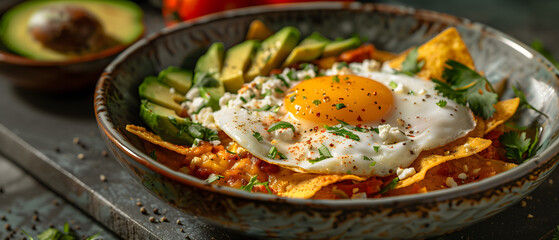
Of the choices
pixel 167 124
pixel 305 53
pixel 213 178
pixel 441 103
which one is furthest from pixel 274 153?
pixel 305 53

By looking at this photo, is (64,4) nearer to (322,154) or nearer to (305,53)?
(305,53)

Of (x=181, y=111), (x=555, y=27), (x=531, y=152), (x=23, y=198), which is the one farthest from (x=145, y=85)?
(x=555, y=27)

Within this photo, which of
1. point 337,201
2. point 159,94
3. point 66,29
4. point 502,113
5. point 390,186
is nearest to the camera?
point 337,201

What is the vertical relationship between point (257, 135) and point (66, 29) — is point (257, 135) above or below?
above

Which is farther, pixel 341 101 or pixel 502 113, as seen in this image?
pixel 502 113

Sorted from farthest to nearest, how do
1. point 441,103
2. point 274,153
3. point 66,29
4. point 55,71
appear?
point 66,29 → point 55,71 → point 441,103 → point 274,153

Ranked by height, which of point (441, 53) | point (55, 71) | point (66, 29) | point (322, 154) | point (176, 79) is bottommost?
point (55, 71)
